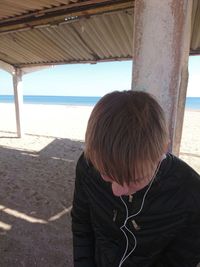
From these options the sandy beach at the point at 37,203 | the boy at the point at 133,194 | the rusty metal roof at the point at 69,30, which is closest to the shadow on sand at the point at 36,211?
the sandy beach at the point at 37,203

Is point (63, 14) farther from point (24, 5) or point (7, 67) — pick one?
point (7, 67)

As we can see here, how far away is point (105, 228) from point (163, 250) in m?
0.31

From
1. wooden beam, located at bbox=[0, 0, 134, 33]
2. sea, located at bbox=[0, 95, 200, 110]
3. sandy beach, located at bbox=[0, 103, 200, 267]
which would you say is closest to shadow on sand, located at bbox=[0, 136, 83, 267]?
sandy beach, located at bbox=[0, 103, 200, 267]

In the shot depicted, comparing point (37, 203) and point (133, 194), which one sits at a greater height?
point (133, 194)

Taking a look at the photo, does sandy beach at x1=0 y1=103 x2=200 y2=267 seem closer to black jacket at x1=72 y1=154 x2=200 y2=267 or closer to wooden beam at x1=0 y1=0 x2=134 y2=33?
black jacket at x1=72 y1=154 x2=200 y2=267

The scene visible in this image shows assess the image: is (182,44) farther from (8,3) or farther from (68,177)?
(68,177)

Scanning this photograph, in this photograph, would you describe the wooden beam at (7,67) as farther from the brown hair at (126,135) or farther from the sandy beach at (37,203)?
the brown hair at (126,135)

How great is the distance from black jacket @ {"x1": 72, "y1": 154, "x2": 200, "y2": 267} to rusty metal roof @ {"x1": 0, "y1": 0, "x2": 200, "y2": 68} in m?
3.31

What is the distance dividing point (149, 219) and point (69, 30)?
5.22 metres

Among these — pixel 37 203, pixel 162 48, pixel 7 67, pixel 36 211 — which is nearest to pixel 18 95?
pixel 7 67

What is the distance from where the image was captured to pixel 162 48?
176cm

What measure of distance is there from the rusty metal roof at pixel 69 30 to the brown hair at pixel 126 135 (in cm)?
334

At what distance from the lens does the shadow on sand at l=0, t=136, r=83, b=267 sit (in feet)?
11.1

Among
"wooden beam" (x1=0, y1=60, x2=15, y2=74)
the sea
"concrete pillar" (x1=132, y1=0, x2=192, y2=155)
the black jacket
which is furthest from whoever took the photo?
the sea
